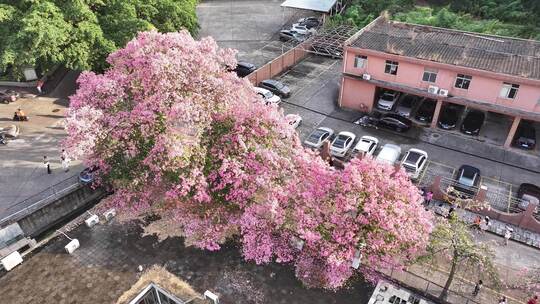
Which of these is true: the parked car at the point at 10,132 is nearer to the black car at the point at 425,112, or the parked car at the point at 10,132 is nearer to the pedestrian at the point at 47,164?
the pedestrian at the point at 47,164

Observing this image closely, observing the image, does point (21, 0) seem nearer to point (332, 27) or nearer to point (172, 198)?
point (172, 198)

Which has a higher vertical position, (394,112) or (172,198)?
(172,198)

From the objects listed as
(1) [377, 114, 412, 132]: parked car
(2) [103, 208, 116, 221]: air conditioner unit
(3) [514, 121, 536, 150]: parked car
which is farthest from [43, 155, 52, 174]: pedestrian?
(3) [514, 121, 536, 150]: parked car

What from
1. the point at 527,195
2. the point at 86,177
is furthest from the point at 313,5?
the point at 86,177

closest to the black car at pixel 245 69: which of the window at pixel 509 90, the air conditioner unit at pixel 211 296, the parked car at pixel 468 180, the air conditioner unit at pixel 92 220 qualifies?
the parked car at pixel 468 180

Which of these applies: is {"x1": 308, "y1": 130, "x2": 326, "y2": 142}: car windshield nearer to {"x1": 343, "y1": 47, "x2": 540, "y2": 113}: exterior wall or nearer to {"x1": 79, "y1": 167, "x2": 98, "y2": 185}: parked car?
{"x1": 343, "y1": 47, "x2": 540, "y2": 113}: exterior wall

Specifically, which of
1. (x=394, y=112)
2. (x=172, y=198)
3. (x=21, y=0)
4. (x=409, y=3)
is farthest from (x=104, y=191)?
(x=409, y=3)

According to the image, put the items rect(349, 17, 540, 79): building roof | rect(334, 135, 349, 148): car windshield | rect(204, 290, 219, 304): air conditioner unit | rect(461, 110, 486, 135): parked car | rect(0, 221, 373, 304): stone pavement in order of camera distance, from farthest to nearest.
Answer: rect(461, 110, 486, 135): parked car < rect(334, 135, 349, 148): car windshield < rect(349, 17, 540, 79): building roof < rect(0, 221, 373, 304): stone pavement < rect(204, 290, 219, 304): air conditioner unit

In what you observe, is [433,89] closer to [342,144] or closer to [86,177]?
[342,144]
